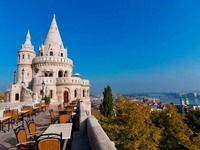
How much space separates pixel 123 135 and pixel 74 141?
27.8ft

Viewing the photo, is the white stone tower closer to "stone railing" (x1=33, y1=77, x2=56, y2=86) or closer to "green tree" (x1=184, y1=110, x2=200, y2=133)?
"stone railing" (x1=33, y1=77, x2=56, y2=86)

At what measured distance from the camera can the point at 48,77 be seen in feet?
115

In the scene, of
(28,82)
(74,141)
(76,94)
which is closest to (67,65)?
(76,94)

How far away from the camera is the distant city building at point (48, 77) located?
112 ft

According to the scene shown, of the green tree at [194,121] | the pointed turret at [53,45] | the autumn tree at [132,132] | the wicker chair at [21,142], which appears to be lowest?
the green tree at [194,121]

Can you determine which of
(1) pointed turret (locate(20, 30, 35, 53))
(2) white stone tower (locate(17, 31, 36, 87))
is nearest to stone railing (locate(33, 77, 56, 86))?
(2) white stone tower (locate(17, 31, 36, 87))

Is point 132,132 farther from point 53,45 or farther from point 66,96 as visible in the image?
point 53,45

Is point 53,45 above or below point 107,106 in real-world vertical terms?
above

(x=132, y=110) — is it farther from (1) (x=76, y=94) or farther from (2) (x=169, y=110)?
(1) (x=76, y=94)

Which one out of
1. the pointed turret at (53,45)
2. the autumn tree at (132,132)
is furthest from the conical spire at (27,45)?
the autumn tree at (132,132)

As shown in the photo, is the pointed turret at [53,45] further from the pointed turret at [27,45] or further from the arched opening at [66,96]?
the arched opening at [66,96]

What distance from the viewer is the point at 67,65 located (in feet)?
134

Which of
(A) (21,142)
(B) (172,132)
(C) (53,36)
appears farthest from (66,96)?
(A) (21,142)

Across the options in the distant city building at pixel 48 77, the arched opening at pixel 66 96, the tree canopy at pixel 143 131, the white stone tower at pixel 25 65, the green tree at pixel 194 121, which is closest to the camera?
the tree canopy at pixel 143 131
